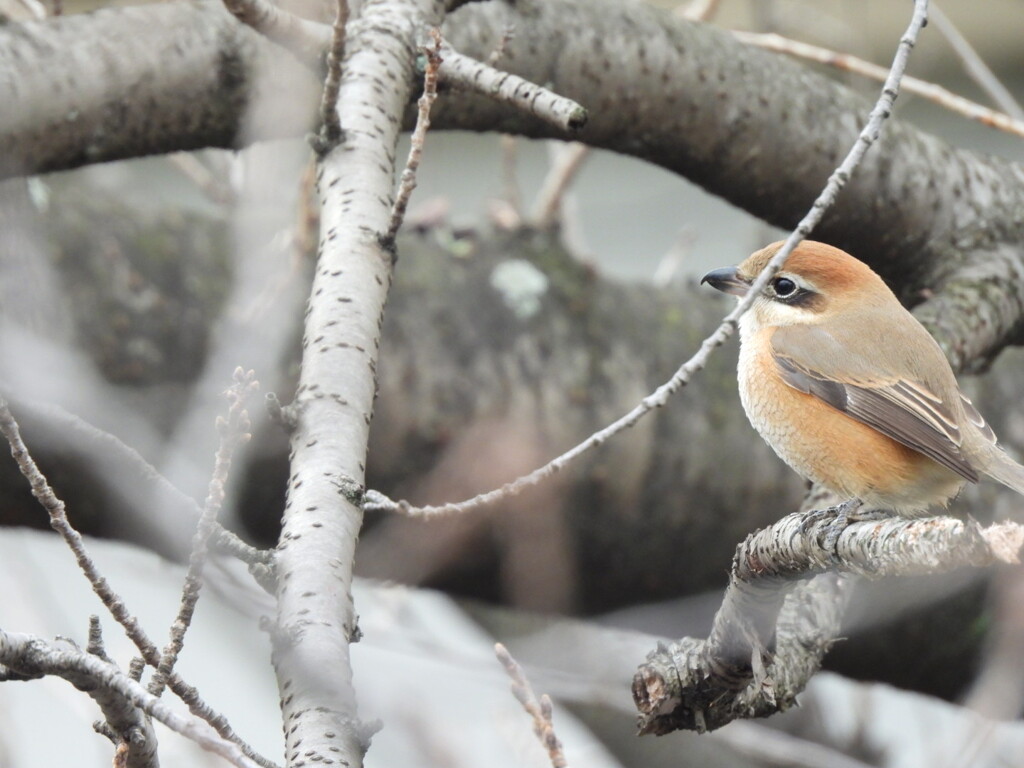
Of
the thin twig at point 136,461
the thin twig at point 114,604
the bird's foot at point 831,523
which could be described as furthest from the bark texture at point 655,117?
the thin twig at point 114,604

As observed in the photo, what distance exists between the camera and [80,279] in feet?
12.3

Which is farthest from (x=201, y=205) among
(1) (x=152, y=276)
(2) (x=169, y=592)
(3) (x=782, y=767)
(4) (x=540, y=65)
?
(3) (x=782, y=767)

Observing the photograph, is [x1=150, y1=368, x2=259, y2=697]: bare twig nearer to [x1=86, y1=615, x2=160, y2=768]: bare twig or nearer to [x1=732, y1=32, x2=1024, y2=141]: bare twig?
[x1=86, y1=615, x2=160, y2=768]: bare twig

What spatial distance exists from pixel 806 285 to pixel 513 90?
1.29 meters

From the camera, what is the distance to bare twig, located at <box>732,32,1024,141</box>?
3.16 metres

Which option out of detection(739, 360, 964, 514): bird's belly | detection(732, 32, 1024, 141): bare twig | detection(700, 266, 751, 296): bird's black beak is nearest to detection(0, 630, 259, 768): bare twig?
detection(739, 360, 964, 514): bird's belly

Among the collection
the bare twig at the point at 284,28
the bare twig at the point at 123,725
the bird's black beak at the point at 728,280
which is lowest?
the bare twig at the point at 123,725

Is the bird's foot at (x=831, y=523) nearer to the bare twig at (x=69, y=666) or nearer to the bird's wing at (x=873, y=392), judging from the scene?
the bird's wing at (x=873, y=392)

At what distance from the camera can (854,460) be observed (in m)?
2.80

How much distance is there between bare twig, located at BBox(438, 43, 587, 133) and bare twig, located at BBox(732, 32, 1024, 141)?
4.09ft

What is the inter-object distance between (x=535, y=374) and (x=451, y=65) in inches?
71.0

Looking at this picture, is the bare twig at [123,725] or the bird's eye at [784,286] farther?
the bird's eye at [784,286]

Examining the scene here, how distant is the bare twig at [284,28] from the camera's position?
2350mm

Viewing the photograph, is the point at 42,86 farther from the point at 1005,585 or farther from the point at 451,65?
the point at 1005,585
